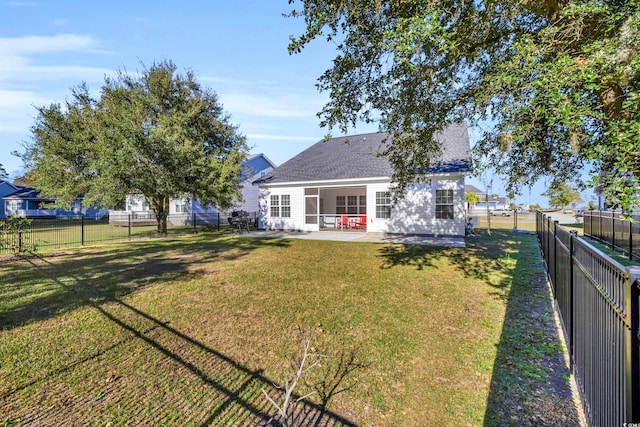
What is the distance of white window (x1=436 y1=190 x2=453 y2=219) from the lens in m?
14.7

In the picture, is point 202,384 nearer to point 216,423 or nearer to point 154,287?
point 216,423

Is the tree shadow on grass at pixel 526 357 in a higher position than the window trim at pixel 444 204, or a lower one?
lower

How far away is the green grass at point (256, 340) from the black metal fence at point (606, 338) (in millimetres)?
660

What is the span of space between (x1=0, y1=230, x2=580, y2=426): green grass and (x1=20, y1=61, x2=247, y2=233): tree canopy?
304 inches

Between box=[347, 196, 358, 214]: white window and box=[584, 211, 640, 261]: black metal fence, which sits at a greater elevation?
box=[347, 196, 358, 214]: white window

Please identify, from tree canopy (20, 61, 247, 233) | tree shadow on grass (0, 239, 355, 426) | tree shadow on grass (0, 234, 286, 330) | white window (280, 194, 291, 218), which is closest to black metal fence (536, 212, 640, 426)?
tree shadow on grass (0, 239, 355, 426)

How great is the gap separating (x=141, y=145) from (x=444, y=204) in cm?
1575

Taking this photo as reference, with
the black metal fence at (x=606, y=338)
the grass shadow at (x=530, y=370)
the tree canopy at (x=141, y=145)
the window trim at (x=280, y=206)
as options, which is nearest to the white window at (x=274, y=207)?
the window trim at (x=280, y=206)

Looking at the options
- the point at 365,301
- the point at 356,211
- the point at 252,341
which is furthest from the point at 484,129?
the point at 356,211

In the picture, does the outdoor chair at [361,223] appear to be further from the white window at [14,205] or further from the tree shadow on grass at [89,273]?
the white window at [14,205]

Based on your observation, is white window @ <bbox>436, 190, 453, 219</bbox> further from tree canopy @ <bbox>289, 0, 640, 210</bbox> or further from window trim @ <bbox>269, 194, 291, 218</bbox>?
window trim @ <bbox>269, 194, 291, 218</bbox>

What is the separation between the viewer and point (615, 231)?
10945 mm

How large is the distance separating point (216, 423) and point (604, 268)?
340cm

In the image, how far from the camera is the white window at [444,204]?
48.2 feet
